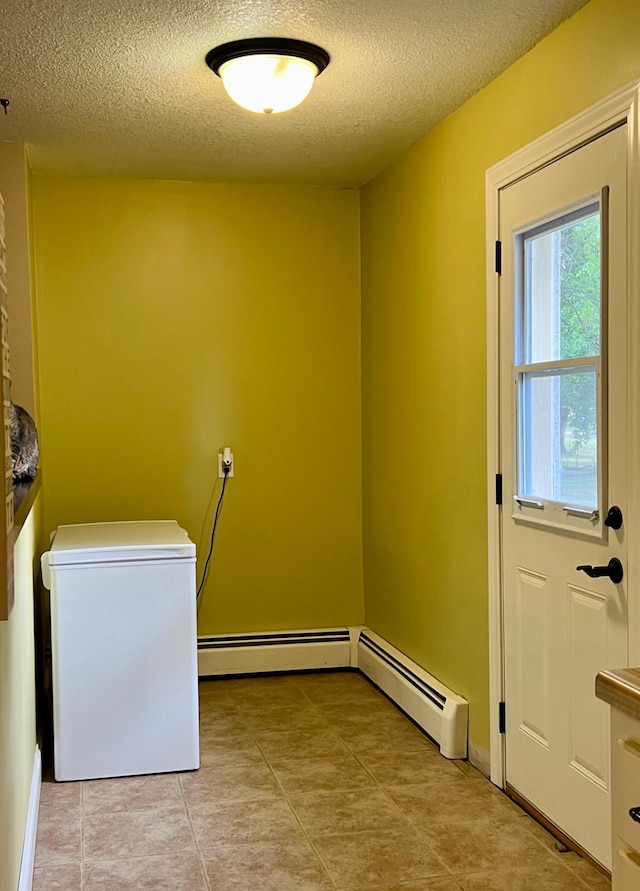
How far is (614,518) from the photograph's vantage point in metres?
2.44

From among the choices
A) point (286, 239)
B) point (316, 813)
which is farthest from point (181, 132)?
point (316, 813)

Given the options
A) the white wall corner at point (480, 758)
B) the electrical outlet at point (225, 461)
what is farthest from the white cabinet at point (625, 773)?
the electrical outlet at point (225, 461)

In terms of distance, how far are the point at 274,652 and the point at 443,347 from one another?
189 cm

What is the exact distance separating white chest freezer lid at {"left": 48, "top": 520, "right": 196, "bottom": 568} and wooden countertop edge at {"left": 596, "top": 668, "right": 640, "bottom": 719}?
6.97 ft

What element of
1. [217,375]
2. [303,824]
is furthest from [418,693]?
[217,375]

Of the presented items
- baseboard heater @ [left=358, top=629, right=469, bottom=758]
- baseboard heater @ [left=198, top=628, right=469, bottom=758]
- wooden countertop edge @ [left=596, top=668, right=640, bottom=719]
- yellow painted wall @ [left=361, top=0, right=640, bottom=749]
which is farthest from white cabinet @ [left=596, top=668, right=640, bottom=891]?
baseboard heater @ [left=198, top=628, right=469, bottom=758]

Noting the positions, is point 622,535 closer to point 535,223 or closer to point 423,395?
point 535,223

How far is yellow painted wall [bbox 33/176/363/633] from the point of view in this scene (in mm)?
4422

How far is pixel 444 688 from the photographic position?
364 centimetres

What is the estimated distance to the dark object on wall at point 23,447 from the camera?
9.86ft

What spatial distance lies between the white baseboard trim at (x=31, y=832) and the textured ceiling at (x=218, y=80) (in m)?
2.29

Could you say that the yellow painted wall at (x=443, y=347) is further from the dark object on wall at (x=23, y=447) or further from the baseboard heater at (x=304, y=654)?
the dark object on wall at (x=23, y=447)

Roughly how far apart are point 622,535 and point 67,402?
9.36ft

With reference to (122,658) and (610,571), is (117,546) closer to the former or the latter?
(122,658)
